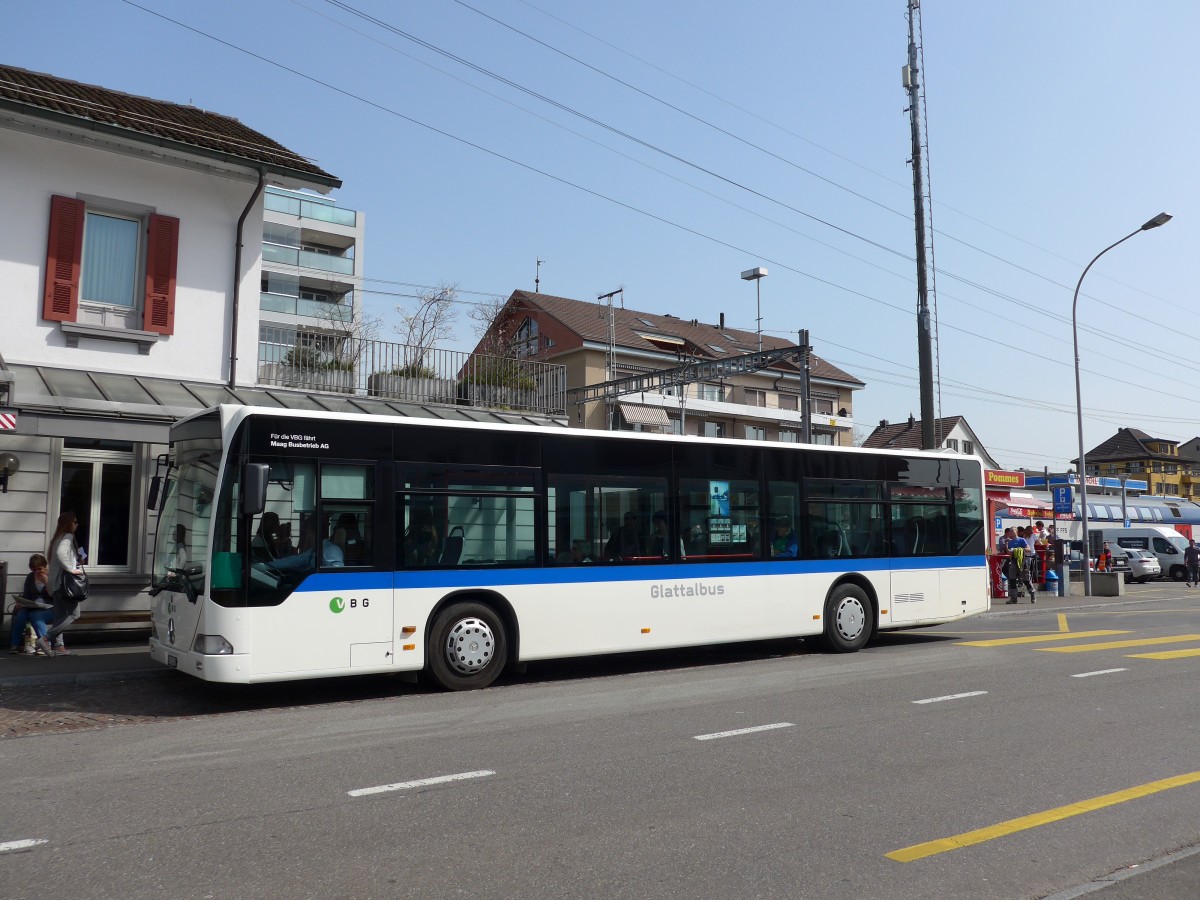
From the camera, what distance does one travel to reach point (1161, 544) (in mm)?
43750

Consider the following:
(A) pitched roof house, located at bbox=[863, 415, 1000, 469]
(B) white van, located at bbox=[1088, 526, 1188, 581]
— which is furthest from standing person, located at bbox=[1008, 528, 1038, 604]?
(A) pitched roof house, located at bbox=[863, 415, 1000, 469]

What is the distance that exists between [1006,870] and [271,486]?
23.4 ft

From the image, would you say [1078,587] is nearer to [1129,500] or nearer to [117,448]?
[117,448]

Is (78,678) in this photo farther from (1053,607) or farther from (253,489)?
(1053,607)

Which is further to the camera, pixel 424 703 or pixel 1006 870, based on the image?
pixel 424 703

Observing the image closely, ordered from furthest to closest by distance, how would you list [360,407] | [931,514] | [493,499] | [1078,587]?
[1078,587], [360,407], [931,514], [493,499]

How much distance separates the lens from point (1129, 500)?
60938 millimetres

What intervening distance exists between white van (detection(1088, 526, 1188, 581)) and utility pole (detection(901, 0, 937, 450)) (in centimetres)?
2538

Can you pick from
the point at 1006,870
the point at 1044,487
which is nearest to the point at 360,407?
the point at 1006,870

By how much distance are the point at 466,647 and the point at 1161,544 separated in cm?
4204

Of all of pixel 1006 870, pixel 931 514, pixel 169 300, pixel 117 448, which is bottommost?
pixel 1006 870

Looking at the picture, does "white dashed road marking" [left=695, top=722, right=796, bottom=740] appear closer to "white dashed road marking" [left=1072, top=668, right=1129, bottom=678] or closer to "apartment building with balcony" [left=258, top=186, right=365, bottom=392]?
"white dashed road marking" [left=1072, top=668, right=1129, bottom=678]

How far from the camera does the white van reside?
4325 cm

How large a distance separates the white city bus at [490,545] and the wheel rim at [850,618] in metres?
0.03
